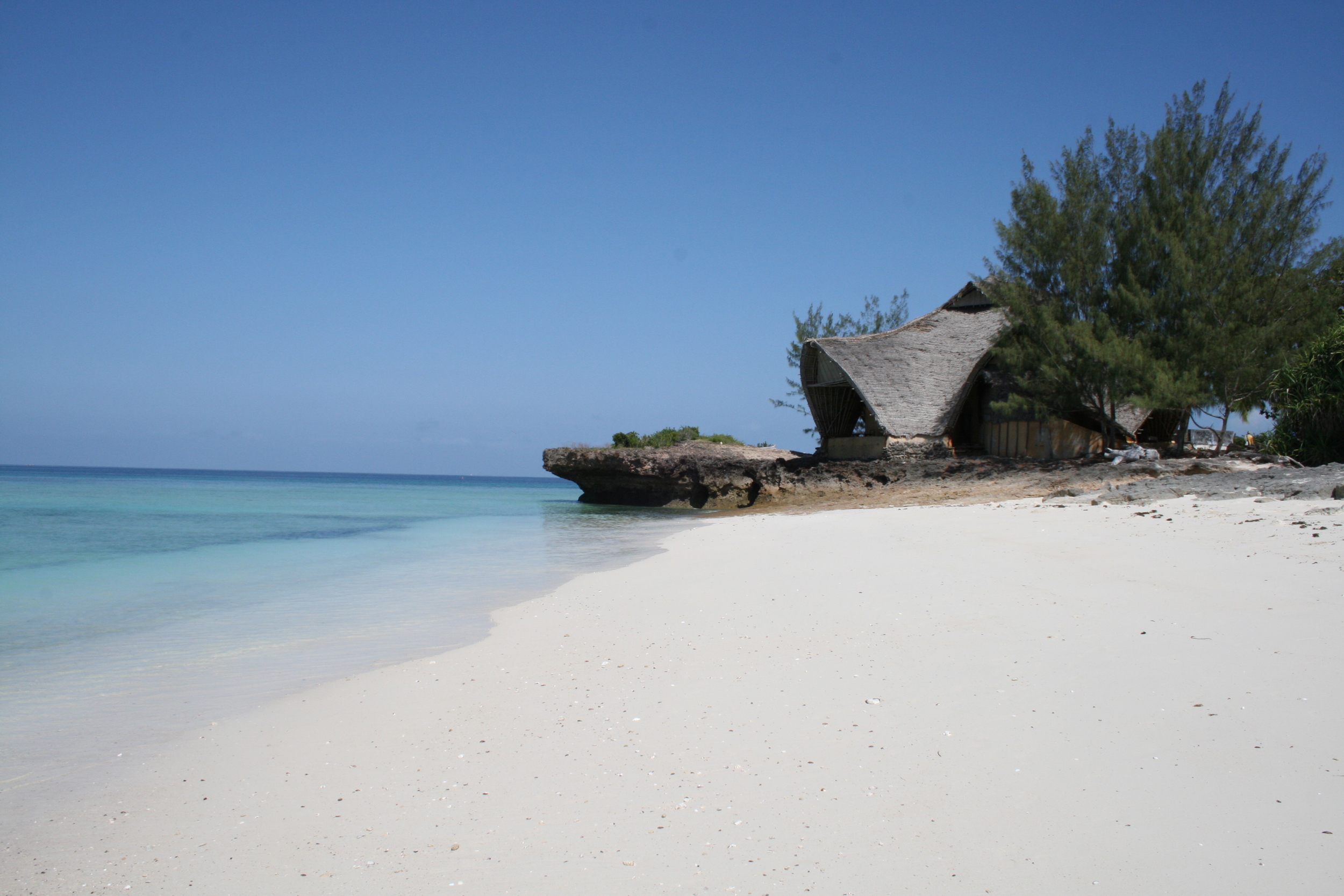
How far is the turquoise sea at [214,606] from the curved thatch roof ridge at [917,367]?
537cm

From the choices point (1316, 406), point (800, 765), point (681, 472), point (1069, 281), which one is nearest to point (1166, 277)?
point (1069, 281)

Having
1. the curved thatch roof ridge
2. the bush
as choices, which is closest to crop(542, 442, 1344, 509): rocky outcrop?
the bush

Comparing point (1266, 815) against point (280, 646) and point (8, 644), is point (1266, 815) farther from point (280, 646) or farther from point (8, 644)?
point (8, 644)

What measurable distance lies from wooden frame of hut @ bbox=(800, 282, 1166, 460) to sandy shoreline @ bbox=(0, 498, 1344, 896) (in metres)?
12.3

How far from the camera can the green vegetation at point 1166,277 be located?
13.3 metres

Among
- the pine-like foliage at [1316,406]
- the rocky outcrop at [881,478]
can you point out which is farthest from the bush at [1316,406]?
the rocky outcrop at [881,478]

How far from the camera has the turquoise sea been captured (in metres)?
3.57

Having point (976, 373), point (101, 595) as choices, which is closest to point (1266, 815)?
point (101, 595)

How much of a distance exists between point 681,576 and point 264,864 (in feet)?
15.4

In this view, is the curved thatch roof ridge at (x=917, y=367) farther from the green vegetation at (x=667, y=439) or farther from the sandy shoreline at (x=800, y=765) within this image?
the sandy shoreline at (x=800, y=765)

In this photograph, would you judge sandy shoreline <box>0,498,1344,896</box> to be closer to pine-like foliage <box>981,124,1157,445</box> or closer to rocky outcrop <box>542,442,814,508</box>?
pine-like foliage <box>981,124,1157,445</box>

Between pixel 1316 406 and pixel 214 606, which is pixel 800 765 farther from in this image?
pixel 1316 406

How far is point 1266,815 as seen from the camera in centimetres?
209

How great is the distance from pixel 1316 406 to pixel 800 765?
11.6 m
